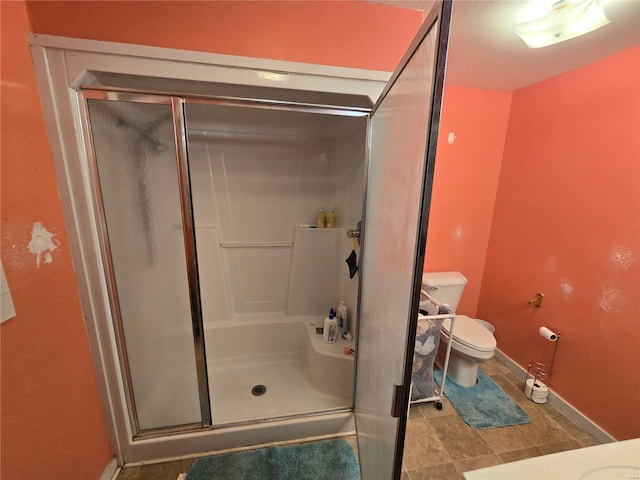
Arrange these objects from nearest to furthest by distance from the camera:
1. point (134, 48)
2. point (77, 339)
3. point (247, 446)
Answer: point (134, 48) → point (77, 339) → point (247, 446)

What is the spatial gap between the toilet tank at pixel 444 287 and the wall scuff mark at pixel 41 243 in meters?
2.08

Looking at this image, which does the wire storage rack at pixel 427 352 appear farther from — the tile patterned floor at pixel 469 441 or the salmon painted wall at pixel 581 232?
the salmon painted wall at pixel 581 232

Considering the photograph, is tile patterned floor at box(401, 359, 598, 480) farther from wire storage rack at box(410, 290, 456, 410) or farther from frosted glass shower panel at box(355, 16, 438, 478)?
frosted glass shower panel at box(355, 16, 438, 478)

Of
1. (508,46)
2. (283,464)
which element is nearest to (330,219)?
(508,46)

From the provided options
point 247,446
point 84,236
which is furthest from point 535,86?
point 247,446

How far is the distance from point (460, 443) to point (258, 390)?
130cm

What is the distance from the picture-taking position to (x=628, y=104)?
1.34 meters

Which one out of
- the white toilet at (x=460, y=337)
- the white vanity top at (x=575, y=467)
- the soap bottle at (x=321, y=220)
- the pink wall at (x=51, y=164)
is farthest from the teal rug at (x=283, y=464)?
the soap bottle at (x=321, y=220)

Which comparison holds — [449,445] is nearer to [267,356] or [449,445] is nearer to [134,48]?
[267,356]

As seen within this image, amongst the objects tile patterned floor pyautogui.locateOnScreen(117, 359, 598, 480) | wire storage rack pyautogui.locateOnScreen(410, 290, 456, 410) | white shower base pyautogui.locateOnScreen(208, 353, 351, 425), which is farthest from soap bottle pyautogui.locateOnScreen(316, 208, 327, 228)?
tile patterned floor pyautogui.locateOnScreen(117, 359, 598, 480)

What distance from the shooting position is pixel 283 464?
1.33 m

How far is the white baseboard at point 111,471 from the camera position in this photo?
1212mm

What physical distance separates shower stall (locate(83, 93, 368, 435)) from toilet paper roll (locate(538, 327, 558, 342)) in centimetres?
129

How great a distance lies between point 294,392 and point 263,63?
1952 mm
